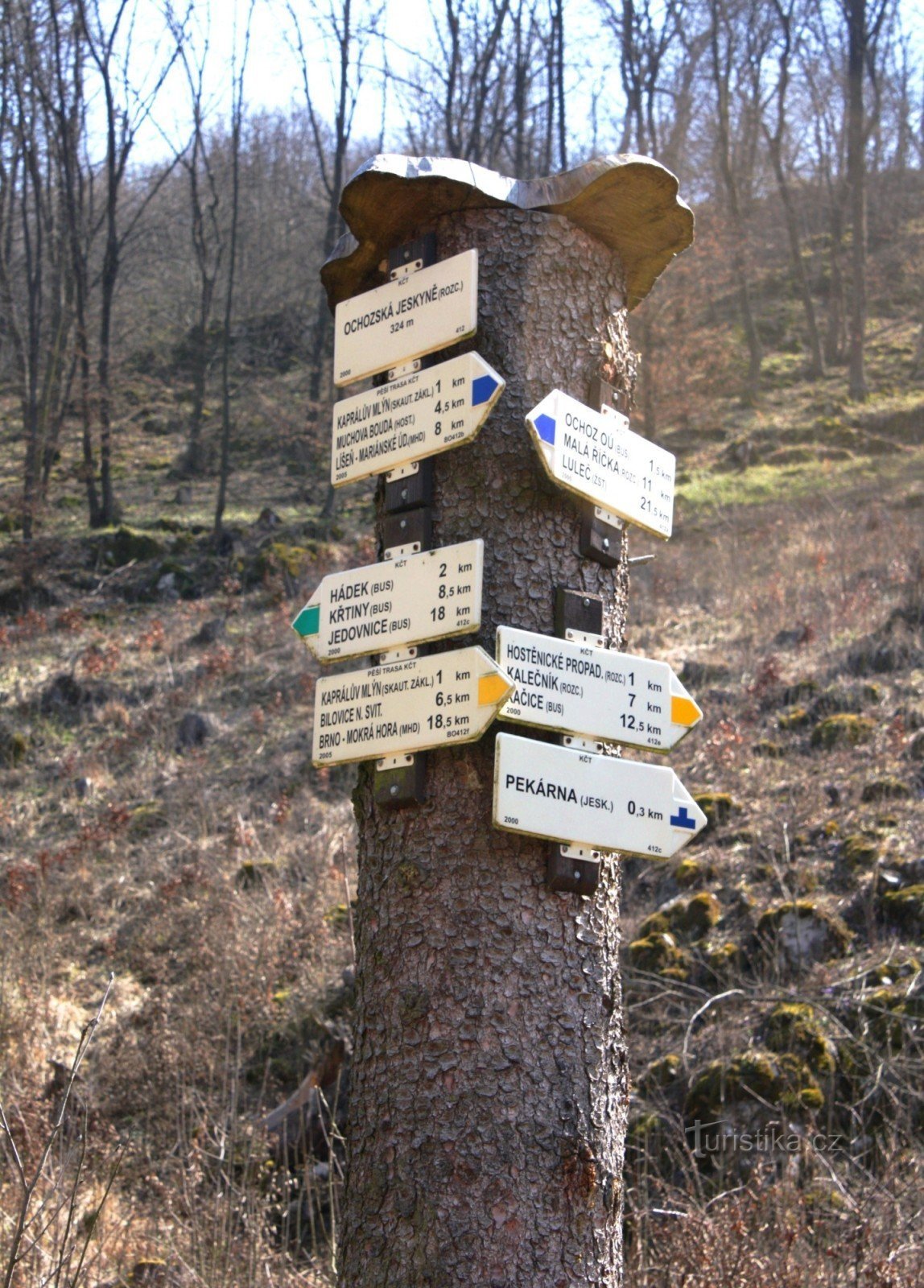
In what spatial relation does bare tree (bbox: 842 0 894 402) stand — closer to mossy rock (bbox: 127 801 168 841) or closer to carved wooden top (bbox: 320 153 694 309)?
mossy rock (bbox: 127 801 168 841)

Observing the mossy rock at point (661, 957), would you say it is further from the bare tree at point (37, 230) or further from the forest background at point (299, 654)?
the bare tree at point (37, 230)

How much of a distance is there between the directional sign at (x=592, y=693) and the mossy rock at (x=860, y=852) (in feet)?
10.9

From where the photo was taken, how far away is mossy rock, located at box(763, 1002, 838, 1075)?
4801 millimetres

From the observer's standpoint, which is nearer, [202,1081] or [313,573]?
[202,1081]

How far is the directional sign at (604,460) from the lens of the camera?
111 inches

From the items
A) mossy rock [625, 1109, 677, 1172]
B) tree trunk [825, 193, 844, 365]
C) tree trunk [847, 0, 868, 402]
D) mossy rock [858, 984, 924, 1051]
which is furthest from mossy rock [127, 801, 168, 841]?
tree trunk [825, 193, 844, 365]

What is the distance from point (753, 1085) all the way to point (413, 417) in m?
3.10

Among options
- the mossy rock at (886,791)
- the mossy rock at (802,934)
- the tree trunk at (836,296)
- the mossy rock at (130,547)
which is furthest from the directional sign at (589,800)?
the tree trunk at (836,296)

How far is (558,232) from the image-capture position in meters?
3.08

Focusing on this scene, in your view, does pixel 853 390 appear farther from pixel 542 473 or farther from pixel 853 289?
pixel 542 473

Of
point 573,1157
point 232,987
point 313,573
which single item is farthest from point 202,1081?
point 313,573

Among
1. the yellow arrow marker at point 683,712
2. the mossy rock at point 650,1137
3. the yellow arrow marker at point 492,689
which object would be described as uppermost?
the yellow arrow marker at point 683,712

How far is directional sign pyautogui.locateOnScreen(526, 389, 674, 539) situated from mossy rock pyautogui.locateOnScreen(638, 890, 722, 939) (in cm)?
320

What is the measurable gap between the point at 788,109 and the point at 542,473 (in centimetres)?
3110
